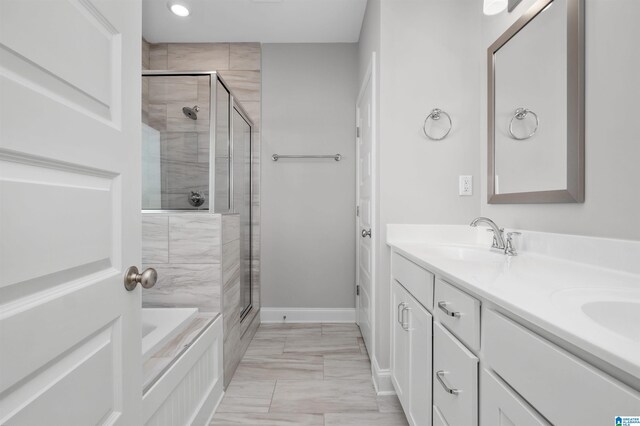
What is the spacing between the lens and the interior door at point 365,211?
2.19 m

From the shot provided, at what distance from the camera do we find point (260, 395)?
6.18 ft

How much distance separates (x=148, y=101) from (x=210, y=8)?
1.09 m

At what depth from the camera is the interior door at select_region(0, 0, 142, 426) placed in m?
0.49

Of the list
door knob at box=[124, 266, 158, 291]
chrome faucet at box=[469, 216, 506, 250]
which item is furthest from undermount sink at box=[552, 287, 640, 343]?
door knob at box=[124, 266, 158, 291]

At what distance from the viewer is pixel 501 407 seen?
74cm

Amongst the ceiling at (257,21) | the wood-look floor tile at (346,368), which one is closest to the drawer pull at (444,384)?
the wood-look floor tile at (346,368)

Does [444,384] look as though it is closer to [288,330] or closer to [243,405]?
[243,405]

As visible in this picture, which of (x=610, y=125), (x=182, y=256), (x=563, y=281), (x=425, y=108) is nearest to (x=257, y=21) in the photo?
(x=425, y=108)

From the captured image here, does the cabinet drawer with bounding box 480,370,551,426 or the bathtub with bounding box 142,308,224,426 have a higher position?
the cabinet drawer with bounding box 480,370,551,426

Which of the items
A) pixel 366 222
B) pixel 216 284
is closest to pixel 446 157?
pixel 366 222

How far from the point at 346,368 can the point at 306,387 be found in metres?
0.35

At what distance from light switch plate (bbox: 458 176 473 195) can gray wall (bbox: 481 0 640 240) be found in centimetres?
64

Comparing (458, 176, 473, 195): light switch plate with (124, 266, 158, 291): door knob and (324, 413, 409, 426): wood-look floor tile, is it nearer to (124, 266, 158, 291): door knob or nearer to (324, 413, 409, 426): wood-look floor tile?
(324, 413, 409, 426): wood-look floor tile

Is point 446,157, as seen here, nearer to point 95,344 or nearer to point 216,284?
point 216,284
